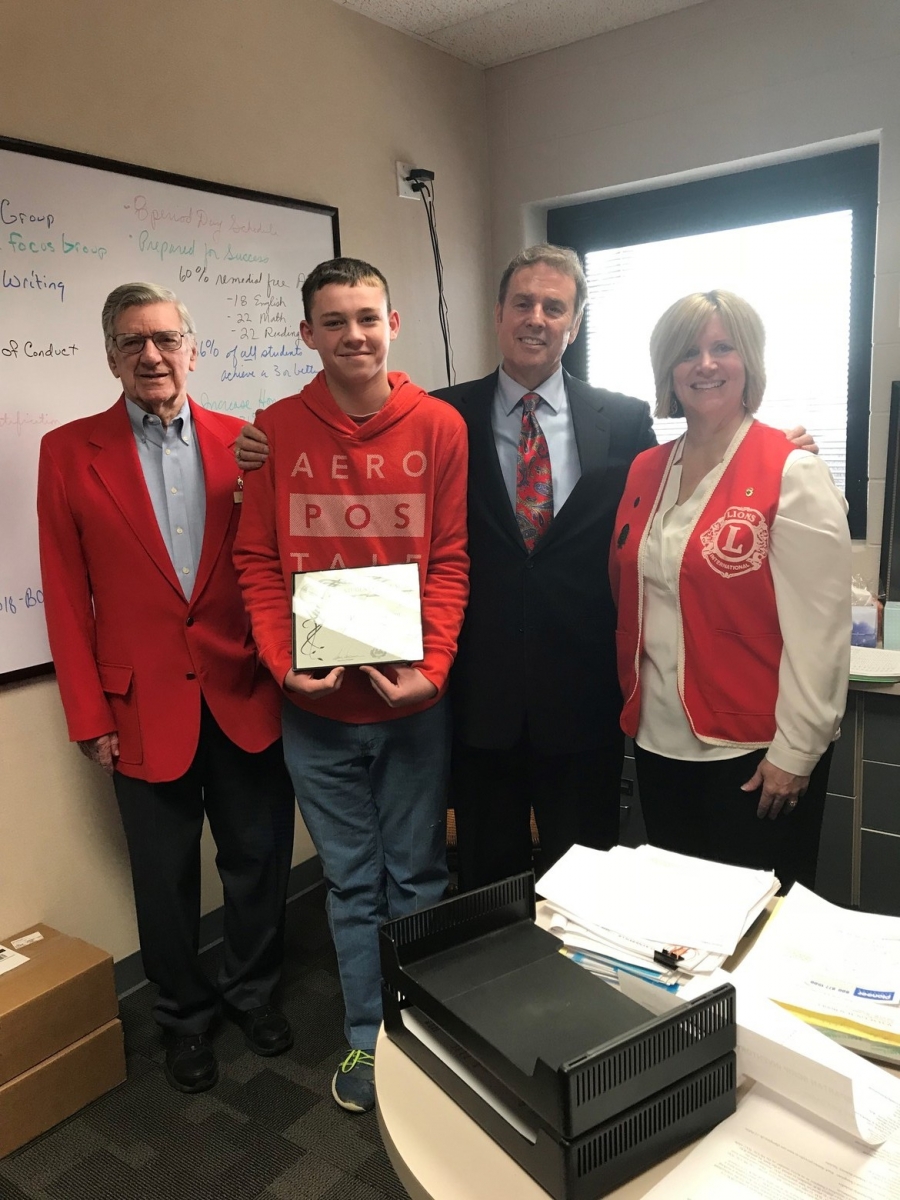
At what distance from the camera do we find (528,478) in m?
1.93

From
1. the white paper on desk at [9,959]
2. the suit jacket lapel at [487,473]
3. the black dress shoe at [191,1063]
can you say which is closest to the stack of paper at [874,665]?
the suit jacket lapel at [487,473]

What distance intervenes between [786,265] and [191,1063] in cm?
303

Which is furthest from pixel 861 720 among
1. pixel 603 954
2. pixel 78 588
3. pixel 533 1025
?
pixel 78 588

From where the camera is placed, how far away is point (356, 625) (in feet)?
5.66

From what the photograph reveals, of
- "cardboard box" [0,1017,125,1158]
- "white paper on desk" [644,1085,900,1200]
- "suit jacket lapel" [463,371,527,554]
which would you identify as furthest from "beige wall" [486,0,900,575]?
"cardboard box" [0,1017,125,1158]

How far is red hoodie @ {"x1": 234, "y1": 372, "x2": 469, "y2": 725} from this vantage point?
184 cm

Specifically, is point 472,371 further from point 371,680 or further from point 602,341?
point 371,680

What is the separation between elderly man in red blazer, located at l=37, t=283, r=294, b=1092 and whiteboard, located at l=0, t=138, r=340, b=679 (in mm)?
184

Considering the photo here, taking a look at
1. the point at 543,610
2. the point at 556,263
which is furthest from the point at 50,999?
the point at 556,263

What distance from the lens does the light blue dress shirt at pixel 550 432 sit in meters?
Result: 1.95

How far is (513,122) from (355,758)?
2.72 m

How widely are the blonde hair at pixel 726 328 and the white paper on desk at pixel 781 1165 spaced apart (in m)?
1.32

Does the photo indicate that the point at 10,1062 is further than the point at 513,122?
No

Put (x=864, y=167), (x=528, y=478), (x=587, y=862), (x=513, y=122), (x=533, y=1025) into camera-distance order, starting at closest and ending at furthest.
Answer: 1. (x=533, y=1025)
2. (x=587, y=862)
3. (x=528, y=478)
4. (x=864, y=167)
5. (x=513, y=122)
